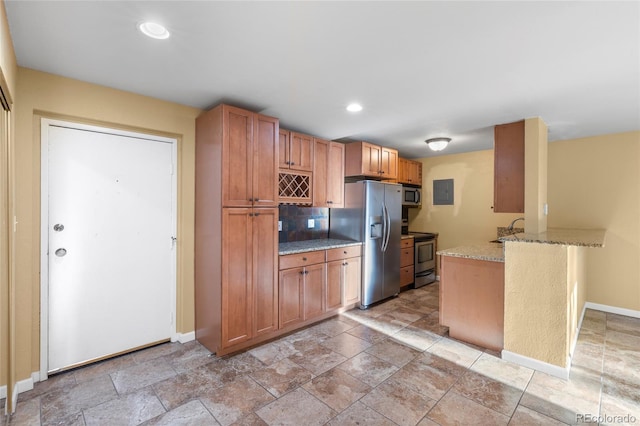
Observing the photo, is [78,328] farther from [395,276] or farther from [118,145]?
[395,276]

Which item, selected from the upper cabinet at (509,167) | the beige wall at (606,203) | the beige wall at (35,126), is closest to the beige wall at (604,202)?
the beige wall at (606,203)

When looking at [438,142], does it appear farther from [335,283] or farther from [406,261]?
[335,283]

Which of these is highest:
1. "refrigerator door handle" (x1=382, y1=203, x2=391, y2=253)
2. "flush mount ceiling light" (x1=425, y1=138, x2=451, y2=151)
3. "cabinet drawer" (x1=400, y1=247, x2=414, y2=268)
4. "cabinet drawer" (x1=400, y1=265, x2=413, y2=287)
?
"flush mount ceiling light" (x1=425, y1=138, x2=451, y2=151)

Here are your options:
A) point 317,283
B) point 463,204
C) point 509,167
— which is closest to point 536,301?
point 509,167

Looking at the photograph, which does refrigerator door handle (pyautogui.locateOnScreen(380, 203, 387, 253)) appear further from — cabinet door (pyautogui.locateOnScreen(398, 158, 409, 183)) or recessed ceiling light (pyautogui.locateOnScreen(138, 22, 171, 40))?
recessed ceiling light (pyautogui.locateOnScreen(138, 22, 171, 40))

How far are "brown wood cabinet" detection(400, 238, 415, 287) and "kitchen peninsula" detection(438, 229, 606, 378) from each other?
59.3 inches

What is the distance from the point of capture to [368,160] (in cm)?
412

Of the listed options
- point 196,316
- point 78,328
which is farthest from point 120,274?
point 196,316

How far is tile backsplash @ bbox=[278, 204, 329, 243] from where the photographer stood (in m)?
3.79

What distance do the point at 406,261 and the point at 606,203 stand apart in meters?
2.64

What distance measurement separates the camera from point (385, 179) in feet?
15.1

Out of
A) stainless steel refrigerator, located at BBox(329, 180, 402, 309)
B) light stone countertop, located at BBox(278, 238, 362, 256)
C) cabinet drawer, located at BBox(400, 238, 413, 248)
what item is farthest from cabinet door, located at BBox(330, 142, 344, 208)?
cabinet drawer, located at BBox(400, 238, 413, 248)

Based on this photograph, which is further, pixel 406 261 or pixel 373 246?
pixel 406 261

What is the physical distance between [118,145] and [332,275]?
253cm
